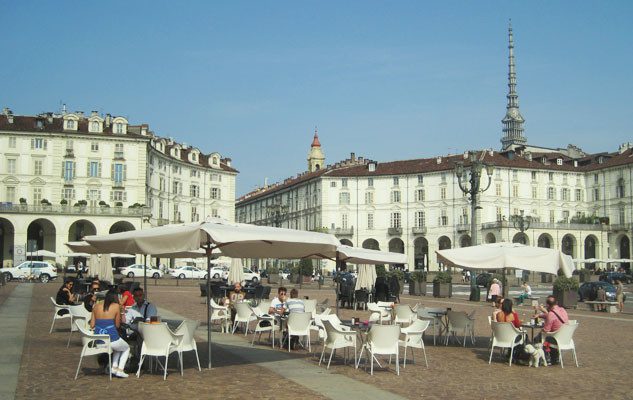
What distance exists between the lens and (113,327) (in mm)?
11141

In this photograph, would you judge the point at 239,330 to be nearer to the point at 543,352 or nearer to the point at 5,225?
the point at 543,352

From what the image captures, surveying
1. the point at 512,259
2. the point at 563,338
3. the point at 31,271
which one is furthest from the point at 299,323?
the point at 31,271

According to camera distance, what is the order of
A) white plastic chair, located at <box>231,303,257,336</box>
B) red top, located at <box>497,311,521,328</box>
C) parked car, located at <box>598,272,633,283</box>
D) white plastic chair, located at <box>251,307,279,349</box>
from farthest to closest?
parked car, located at <box>598,272,633,283</box>
white plastic chair, located at <box>231,303,257,336</box>
white plastic chair, located at <box>251,307,279,349</box>
red top, located at <box>497,311,521,328</box>

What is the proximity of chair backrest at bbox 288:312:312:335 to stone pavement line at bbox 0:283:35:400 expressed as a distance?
484 cm

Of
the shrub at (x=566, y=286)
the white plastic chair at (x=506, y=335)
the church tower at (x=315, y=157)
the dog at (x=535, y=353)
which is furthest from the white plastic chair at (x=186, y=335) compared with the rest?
the church tower at (x=315, y=157)

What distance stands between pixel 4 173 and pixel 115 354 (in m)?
62.9

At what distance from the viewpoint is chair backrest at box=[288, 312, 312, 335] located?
45.9 feet

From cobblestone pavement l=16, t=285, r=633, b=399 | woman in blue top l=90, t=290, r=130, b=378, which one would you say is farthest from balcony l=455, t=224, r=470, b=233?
woman in blue top l=90, t=290, r=130, b=378

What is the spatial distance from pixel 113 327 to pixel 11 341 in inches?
203

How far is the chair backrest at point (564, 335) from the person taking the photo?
1291 cm

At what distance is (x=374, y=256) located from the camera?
818 inches

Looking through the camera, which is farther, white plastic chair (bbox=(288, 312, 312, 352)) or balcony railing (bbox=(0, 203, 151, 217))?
balcony railing (bbox=(0, 203, 151, 217))

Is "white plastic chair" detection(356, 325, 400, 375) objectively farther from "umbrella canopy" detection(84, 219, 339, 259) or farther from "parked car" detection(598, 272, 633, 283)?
"parked car" detection(598, 272, 633, 283)

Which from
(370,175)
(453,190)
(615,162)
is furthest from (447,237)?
(615,162)
